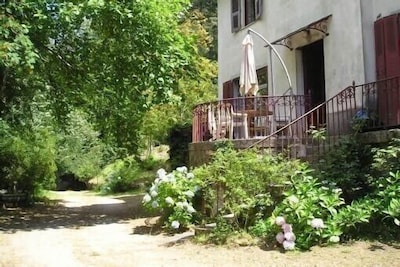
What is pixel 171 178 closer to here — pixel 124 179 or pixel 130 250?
pixel 130 250

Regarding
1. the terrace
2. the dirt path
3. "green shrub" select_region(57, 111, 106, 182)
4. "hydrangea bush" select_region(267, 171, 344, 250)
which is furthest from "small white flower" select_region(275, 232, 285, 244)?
"green shrub" select_region(57, 111, 106, 182)

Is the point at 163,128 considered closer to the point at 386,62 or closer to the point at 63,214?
the point at 63,214

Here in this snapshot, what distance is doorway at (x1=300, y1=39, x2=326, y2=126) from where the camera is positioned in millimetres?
13883

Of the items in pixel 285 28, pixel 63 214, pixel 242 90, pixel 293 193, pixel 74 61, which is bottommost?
pixel 63 214

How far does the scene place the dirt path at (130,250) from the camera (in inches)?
288

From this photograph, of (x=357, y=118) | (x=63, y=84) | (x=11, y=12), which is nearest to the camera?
(x=357, y=118)

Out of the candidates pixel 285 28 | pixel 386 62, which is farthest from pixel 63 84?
pixel 386 62

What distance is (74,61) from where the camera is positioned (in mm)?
14195

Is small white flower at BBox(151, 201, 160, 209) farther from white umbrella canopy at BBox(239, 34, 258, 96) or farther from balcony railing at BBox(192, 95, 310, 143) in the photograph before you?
white umbrella canopy at BBox(239, 34, 258, 96)

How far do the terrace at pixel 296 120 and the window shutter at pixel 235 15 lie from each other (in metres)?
4.32

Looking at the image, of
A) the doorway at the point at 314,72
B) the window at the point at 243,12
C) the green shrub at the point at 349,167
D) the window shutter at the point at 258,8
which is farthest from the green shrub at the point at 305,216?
the window at the point at 243,12

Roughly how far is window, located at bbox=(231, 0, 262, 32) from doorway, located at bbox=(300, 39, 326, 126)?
100 inches

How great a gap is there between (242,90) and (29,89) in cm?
781

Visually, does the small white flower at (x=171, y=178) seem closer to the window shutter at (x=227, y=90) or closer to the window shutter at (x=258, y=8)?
the window shutter at (x=227, y=90)
